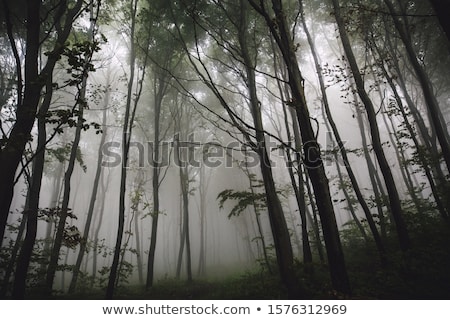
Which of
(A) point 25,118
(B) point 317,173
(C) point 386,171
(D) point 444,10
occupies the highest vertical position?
(A) point 25,118

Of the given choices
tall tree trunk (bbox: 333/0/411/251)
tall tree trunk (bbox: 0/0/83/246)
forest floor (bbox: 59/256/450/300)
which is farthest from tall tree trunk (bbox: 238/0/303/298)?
tall tree trunk (bbox: 0/0/83/246)

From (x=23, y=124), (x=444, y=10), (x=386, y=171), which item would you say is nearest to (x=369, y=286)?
(x=386, y=171)

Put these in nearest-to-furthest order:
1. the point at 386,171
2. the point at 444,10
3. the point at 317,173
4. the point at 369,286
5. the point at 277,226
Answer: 1. the point at 444,10
2. the point at 317,173
3. the point at 277,226
4. the point at 369,286
5. the point at 386,171

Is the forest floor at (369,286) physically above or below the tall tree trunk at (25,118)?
below

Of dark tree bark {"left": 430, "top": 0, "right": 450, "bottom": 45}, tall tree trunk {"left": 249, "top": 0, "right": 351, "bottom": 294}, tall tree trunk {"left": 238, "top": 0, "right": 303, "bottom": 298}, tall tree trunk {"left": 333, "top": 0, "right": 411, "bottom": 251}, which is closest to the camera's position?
dark tree bark {"left": 430, "top": 0, "right": 450, "bottom": 45}

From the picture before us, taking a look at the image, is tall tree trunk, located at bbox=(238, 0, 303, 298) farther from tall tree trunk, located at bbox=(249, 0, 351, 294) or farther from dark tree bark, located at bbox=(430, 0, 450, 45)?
dark tree bark, located at bbox=(430, 0, 450, 45)

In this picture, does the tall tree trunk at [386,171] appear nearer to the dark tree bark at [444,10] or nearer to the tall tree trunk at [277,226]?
the tall tree trunk at [277,226]

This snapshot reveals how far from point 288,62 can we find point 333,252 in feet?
9.20

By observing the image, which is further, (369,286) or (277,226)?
(369,286)

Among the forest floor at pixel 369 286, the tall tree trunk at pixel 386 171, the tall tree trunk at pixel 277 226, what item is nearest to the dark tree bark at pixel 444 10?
the tall tree trunk at pixel 277 226

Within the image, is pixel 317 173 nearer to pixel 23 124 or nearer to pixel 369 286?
pixel 369 286

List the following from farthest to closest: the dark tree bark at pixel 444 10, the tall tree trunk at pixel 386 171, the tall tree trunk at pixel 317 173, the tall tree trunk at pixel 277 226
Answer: the tall tree trunk at pixel 386 171 → the tall tree trunk at pixel 277 226 → the tall tree trunk at pixel 317 173 → the dark tree bark at pixel 444 10

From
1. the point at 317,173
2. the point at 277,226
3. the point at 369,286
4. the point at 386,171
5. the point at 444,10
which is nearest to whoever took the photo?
the point at 444,10
